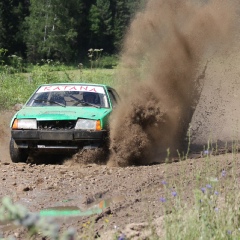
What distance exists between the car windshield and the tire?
1.00 metres

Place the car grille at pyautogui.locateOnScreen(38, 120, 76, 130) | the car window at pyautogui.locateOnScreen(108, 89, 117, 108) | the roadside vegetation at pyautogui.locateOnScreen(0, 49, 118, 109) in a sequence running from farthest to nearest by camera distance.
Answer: the roadside vegetation at pyautogui.locateOnScreen(0, 49, 118, 109)
the car window at pyautogui.locateOnScreen(108, 89, 117, 108)
the car grille at pyautogui.locateOnScreen(38, 120, 76, 130)

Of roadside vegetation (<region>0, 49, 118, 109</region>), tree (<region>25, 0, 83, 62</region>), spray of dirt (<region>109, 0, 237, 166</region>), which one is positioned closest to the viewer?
spray of dirt (<region>109, 0, 237, 166</region>)

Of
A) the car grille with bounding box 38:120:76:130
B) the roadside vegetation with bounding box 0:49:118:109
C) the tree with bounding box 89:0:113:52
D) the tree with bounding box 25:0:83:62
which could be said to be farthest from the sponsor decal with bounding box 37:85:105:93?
the tree with bounding box 89:0:113:52

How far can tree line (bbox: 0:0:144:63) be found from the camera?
2393 inches

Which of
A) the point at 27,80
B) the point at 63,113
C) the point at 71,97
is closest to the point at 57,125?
the point at 63,113

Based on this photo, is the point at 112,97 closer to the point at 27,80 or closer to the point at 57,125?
the point at 57,125

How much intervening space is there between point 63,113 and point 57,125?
23cm

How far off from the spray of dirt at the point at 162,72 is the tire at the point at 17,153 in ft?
4.90

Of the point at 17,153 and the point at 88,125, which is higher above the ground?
the point at 88,125

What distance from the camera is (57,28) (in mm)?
62469

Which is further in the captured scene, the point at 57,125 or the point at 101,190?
the point at 57,125

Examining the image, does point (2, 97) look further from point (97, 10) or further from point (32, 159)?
point (97, 10)

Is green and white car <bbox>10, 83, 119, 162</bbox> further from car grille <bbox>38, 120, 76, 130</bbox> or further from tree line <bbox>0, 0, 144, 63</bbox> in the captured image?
tree line <bbox>0, 0, 144, 63</bbox>

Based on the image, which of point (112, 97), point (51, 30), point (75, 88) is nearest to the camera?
point (75, 88)
